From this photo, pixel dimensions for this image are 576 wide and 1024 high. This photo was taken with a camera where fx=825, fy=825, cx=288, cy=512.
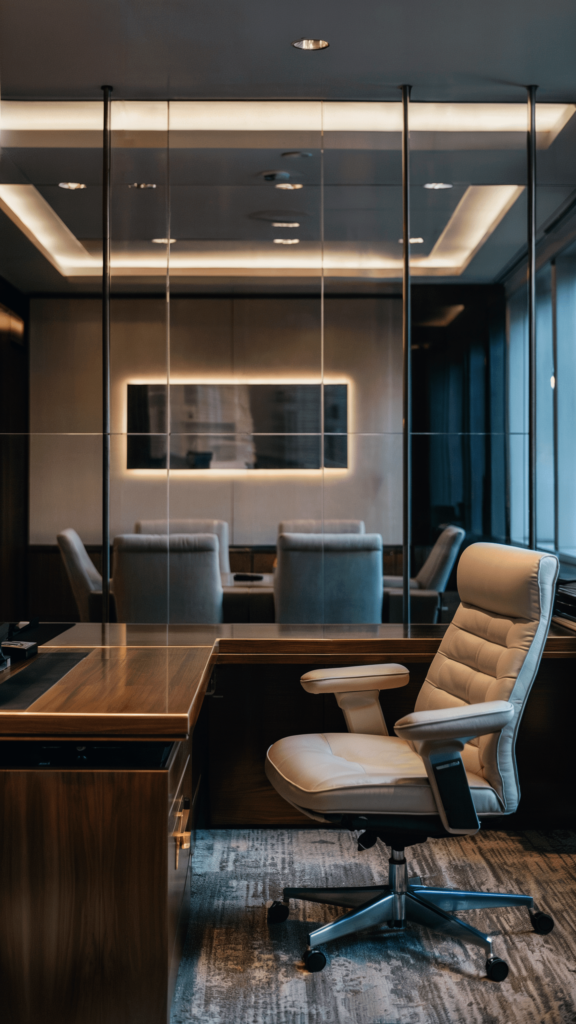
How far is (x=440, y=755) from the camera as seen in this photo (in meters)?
2.21

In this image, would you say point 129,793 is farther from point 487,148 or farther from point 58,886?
point 487,148

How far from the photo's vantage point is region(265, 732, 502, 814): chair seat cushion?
2.27 m

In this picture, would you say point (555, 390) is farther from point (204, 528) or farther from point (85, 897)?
point (85, 897)

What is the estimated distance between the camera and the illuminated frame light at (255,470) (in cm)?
377

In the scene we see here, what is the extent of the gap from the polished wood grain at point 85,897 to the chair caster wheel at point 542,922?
125 centimetres

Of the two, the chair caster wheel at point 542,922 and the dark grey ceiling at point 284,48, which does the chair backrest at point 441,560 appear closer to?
the chair caster wheel at point 542,922

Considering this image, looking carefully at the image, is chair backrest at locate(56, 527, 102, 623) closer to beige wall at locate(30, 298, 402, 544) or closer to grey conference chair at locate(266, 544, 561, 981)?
beige wall at locate(30, 298, 402, 544)

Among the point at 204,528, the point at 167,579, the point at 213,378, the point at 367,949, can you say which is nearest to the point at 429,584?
the point at 204,528

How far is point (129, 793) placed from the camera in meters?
1.90

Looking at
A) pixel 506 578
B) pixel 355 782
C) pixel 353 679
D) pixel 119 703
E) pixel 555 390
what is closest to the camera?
pixel 119 703

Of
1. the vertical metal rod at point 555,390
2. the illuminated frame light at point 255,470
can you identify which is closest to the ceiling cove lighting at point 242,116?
the vertical metal rod at point 555,390

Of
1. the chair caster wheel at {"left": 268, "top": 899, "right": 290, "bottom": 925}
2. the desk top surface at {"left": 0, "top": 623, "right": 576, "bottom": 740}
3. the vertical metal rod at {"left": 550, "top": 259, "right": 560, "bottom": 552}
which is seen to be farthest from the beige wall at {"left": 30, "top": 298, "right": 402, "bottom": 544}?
the chair caster wheel at {"left": 268, "top": 899, "right": 290, "bottom": 925}

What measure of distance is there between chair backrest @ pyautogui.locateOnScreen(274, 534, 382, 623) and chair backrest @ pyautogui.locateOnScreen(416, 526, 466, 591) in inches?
9.3

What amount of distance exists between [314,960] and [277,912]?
29 centimetres
